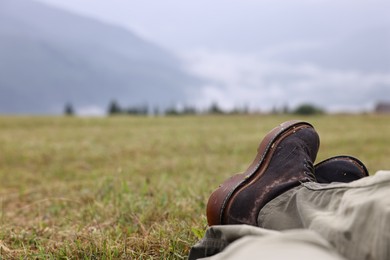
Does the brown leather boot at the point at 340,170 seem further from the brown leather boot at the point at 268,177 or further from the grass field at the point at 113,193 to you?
the grass field at the point at 113,193

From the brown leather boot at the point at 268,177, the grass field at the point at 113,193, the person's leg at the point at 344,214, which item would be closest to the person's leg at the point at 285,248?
the person's leg at the point at 344,214

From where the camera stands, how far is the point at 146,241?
220 centimetres

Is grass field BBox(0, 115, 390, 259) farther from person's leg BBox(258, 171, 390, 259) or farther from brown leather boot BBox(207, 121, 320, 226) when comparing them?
person's leg BBox(258, 171, 390, 259)

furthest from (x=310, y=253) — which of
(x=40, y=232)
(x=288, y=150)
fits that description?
(x=40, y=232)

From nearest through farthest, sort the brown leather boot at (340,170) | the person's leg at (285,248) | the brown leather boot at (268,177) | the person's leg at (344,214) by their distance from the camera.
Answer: the person's leg at (285,248) < the person's leg at (344,214) < the brown leather boot at (268,177) < the brown leather boot at (340,170)

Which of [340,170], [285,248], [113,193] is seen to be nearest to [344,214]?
[285,248]

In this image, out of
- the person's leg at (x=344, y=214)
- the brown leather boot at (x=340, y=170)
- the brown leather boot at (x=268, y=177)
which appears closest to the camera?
the person's leg at (x=344, y=214)

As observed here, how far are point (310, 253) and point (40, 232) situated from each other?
2.02 meters

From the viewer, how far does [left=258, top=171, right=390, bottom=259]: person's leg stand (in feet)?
4.61

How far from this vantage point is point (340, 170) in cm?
219

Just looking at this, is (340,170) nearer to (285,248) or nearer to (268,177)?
(268,177)

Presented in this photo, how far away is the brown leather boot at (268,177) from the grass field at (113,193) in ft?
1.11

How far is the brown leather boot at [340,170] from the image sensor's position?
2.17 m

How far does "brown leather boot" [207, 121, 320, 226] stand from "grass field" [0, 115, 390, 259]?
1.11ft
